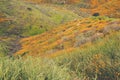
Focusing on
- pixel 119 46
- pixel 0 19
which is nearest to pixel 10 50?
pixel 0 19

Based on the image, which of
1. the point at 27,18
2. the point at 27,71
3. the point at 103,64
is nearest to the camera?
the point at 27,71

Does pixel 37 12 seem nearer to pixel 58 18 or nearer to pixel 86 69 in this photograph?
pixel 58 18

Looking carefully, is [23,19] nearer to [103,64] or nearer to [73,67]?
[73,67]

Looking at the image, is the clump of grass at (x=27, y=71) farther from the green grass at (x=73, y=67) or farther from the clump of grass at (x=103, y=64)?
the clump of grass at (x=103, y=64)

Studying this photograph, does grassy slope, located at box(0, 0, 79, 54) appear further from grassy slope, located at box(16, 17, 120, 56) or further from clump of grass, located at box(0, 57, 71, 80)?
clump of grass, located at box(0, 57, 71, 80)

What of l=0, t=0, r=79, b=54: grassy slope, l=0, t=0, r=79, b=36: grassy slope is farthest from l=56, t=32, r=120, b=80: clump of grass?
l=0, t=0, r=79, b=36: grassy slope

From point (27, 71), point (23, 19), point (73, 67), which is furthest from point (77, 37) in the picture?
point (23, 19)

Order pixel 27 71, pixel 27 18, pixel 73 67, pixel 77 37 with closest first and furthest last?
1. pixel 27 71
2. pixel 73 67
3. pixel 77 37
4. pixel 27 18

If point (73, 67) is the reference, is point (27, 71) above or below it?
above

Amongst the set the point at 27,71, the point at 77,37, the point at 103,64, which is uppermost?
the point at 27,71

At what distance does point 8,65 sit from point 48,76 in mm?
1334

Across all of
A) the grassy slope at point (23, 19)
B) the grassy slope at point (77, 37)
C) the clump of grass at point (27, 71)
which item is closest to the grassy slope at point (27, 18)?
the grassy slope at point (23, 19)

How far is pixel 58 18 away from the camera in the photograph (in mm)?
194250

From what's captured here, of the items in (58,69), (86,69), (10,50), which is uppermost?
(58,69)
